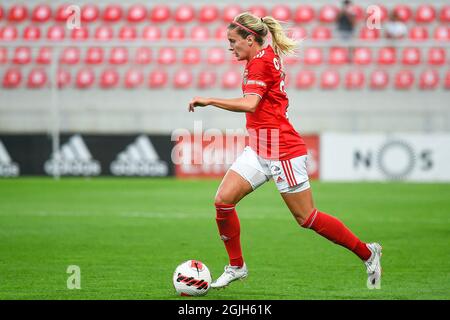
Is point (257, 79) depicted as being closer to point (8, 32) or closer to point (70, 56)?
point (70, 56)

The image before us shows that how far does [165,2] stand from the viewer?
24.0m

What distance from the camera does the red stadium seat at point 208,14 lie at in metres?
23.3

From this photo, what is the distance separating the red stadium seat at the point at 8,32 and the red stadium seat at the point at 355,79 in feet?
28.9

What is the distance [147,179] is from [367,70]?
18.3 ft

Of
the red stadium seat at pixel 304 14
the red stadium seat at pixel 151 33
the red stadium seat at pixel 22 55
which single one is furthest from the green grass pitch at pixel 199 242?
the red stadium seat at pixel 304 14

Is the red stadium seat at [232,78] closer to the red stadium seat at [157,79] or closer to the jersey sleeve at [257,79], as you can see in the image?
the red stadium seat at [157,79]

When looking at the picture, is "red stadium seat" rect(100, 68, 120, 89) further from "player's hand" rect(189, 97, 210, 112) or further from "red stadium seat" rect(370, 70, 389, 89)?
"player's hand" rect(189, 97, 210, 112)

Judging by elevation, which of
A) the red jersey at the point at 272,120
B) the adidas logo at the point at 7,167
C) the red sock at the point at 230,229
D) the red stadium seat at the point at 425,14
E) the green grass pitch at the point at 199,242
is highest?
the red stadium seat at the point at 425,14

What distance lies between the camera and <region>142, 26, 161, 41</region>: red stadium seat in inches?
906

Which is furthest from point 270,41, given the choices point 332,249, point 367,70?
point 367,70

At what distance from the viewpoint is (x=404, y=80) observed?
816 inches

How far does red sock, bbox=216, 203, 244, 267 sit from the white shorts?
30 cm
